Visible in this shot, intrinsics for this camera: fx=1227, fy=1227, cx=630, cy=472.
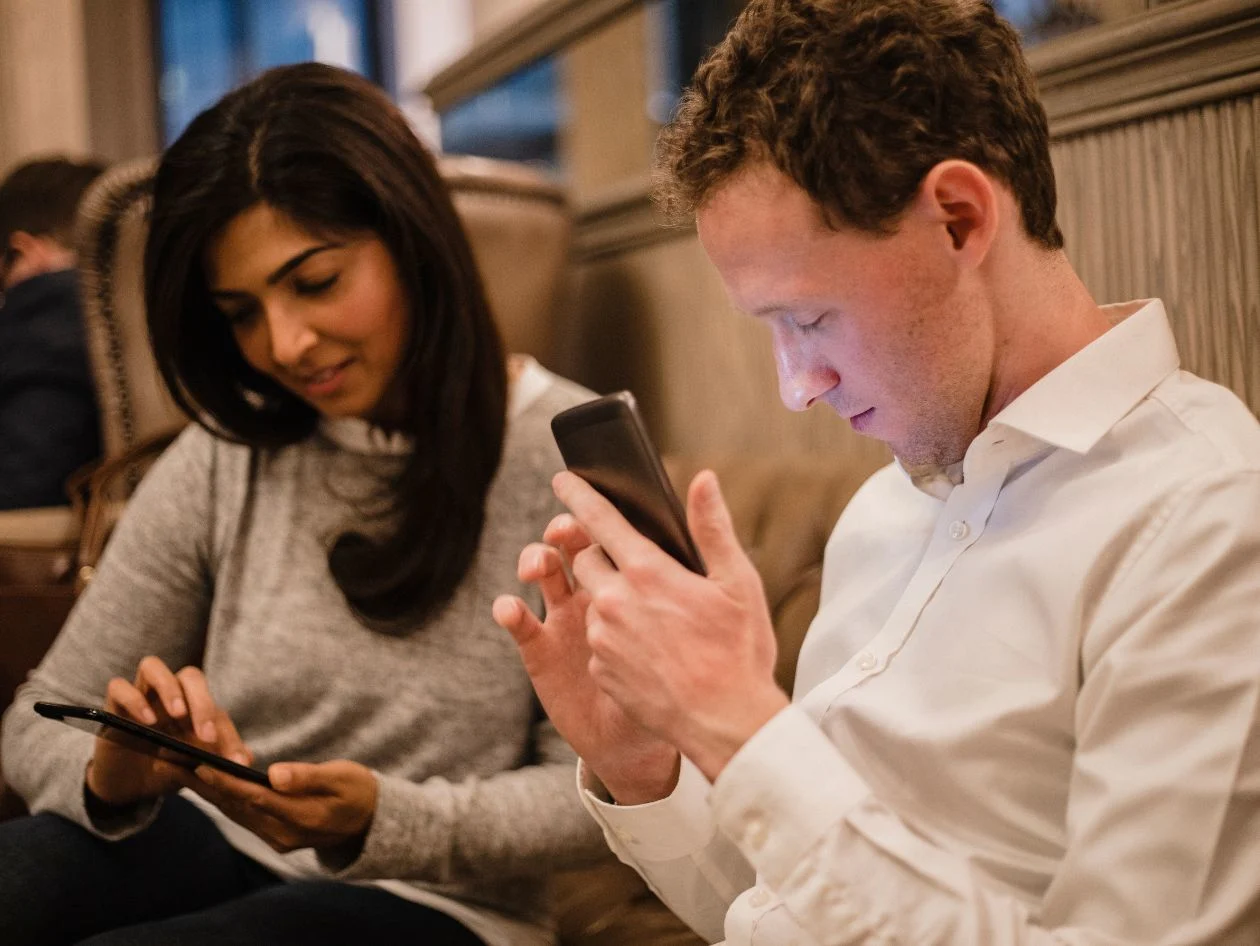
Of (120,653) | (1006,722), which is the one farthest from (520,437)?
(1006,722)

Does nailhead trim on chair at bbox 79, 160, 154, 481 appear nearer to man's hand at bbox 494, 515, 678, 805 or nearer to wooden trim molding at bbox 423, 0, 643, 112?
wooden trim molding at bbox 423, 0, 643, 112

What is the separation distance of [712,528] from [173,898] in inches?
33.8

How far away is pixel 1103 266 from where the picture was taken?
1.24 metres

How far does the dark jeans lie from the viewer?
1.07 meters

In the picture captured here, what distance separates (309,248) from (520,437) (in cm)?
30

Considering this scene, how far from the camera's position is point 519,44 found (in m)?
2.62

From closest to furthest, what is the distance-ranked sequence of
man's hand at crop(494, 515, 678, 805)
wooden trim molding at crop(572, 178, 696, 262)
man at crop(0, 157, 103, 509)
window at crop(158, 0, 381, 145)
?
man's hand at crop(494, 515, 678, 805), wooden trim molding at crop(572, 178, 696, 262), man at crop(0, 157, 103, 509), window at crop(158, 0, 381, 145)

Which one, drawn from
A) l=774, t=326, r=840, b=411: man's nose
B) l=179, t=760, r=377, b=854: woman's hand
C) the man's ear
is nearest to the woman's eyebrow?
l=179, t=760, r=377, b=854: woman's hand

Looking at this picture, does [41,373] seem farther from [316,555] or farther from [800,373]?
[800,373]

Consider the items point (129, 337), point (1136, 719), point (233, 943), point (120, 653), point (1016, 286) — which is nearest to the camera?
point (1136, 719)

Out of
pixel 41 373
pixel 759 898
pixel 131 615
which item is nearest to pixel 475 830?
pixel 759 898

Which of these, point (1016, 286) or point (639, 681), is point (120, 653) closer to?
point (639, 681)

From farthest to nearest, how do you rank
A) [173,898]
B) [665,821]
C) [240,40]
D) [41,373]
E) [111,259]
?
[240,40] → [41,373] → [111,259] → [173,898] → [665,821]

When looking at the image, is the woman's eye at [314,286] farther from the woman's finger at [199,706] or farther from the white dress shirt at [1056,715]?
the white dress shirt at [1056,715]
